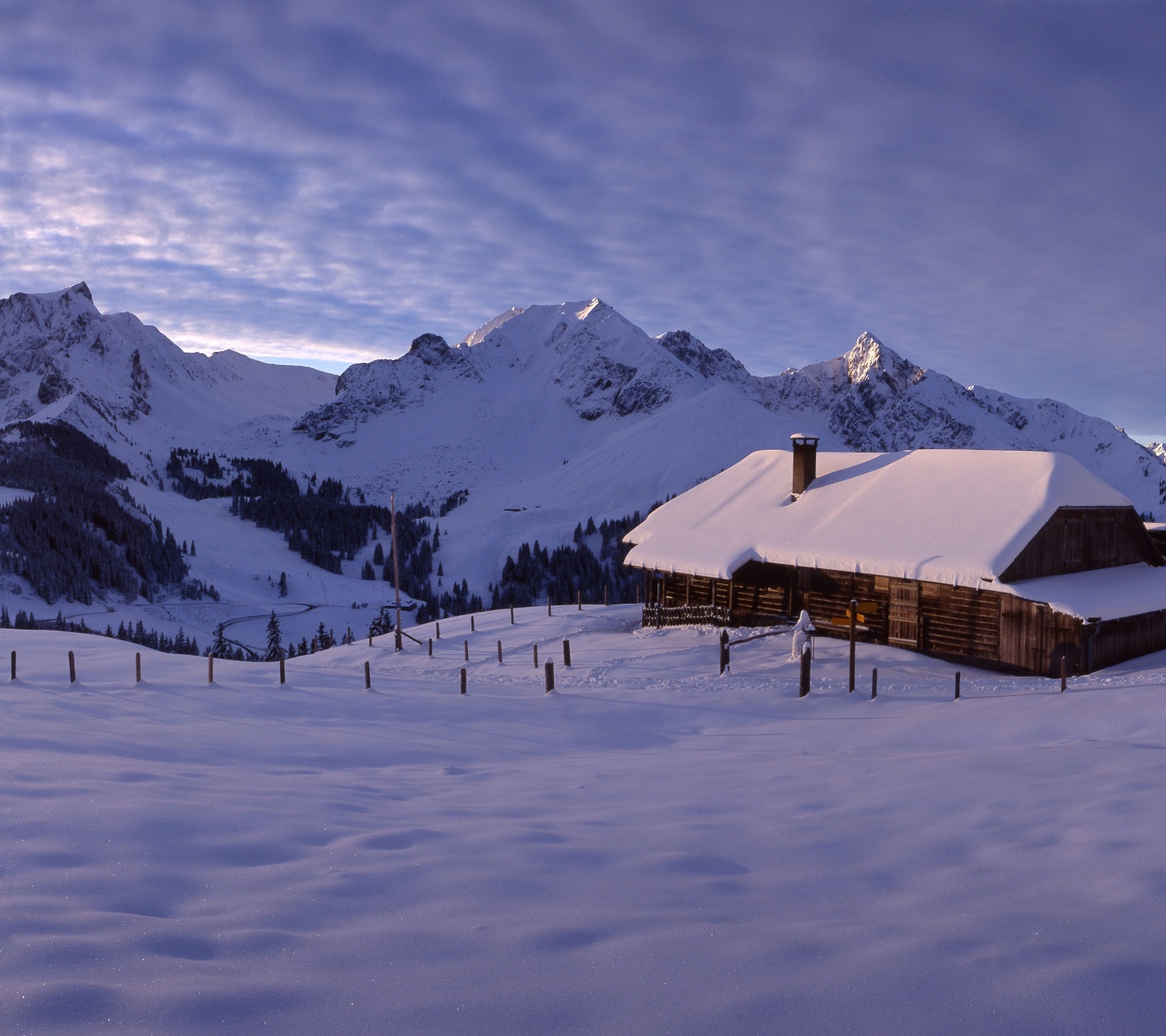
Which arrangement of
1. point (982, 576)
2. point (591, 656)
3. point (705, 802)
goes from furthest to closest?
point (591, 656) → point (982, 576) → point (705, 802)

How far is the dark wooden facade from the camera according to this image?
1986 centimetres

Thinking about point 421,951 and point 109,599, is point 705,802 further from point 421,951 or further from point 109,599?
point 109,599

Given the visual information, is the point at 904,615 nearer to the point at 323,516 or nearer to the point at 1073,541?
the point at 1073,541

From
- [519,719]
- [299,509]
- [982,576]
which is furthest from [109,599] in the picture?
[982,576]

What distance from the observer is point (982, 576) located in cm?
1981

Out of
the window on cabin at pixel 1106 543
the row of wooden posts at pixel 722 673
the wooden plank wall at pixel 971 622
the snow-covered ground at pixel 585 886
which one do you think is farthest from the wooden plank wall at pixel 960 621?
the snow-covered ground at pixel 585 886

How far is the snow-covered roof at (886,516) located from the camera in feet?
69.3

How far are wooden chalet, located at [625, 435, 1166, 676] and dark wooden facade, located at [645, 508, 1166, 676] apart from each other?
0.14ft

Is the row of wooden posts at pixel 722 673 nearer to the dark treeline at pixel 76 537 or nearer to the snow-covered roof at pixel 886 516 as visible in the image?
the snow-covered roof at pixel 886 516

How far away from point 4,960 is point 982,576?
2133 cm

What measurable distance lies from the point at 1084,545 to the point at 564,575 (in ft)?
235

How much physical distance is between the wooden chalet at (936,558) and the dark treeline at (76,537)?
274 feet

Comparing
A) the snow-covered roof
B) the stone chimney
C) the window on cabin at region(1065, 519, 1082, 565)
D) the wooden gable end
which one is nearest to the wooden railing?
the snow-covered roof

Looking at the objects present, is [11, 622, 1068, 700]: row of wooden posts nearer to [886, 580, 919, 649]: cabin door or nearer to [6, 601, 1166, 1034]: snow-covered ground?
[886, 580, 919, 649]: cabin door
